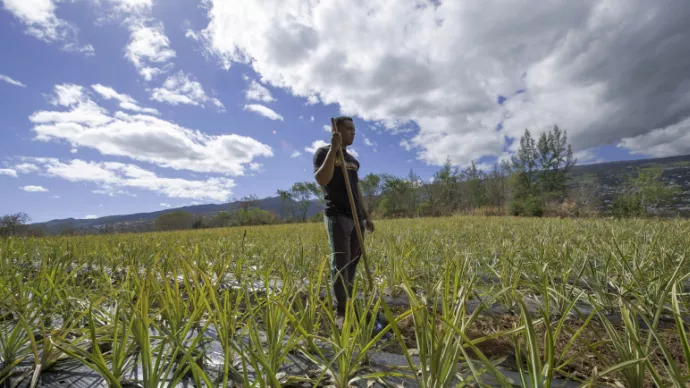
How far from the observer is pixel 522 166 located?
40.8 m

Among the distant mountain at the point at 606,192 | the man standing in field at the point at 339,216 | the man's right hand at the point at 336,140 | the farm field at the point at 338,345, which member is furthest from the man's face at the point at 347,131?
the distant mountain at the point at 606,192

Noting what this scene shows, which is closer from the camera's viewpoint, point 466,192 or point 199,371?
point 199,371

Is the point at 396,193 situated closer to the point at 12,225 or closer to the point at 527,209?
the point at 527,209

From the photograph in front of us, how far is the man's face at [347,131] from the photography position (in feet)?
7.78

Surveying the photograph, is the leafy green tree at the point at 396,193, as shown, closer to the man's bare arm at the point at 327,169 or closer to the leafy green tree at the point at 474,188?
the leafy green tree at the point at 474,188

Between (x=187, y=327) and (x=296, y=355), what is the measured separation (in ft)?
2.01

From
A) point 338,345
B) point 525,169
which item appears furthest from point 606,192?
point 338,345

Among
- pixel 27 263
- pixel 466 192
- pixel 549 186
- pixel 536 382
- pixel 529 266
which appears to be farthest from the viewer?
pixel 466 192

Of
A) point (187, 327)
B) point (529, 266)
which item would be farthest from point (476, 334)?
point (187, 327)

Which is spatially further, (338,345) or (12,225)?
(12,225)

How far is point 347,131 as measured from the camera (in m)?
2.39

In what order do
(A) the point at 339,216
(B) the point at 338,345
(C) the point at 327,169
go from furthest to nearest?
(A) the point at 339,216 → (C) the point at 327,169 → (B) the point at 338,345

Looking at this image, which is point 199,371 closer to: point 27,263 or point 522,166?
point 27,263

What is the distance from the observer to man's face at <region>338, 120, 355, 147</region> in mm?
2370
